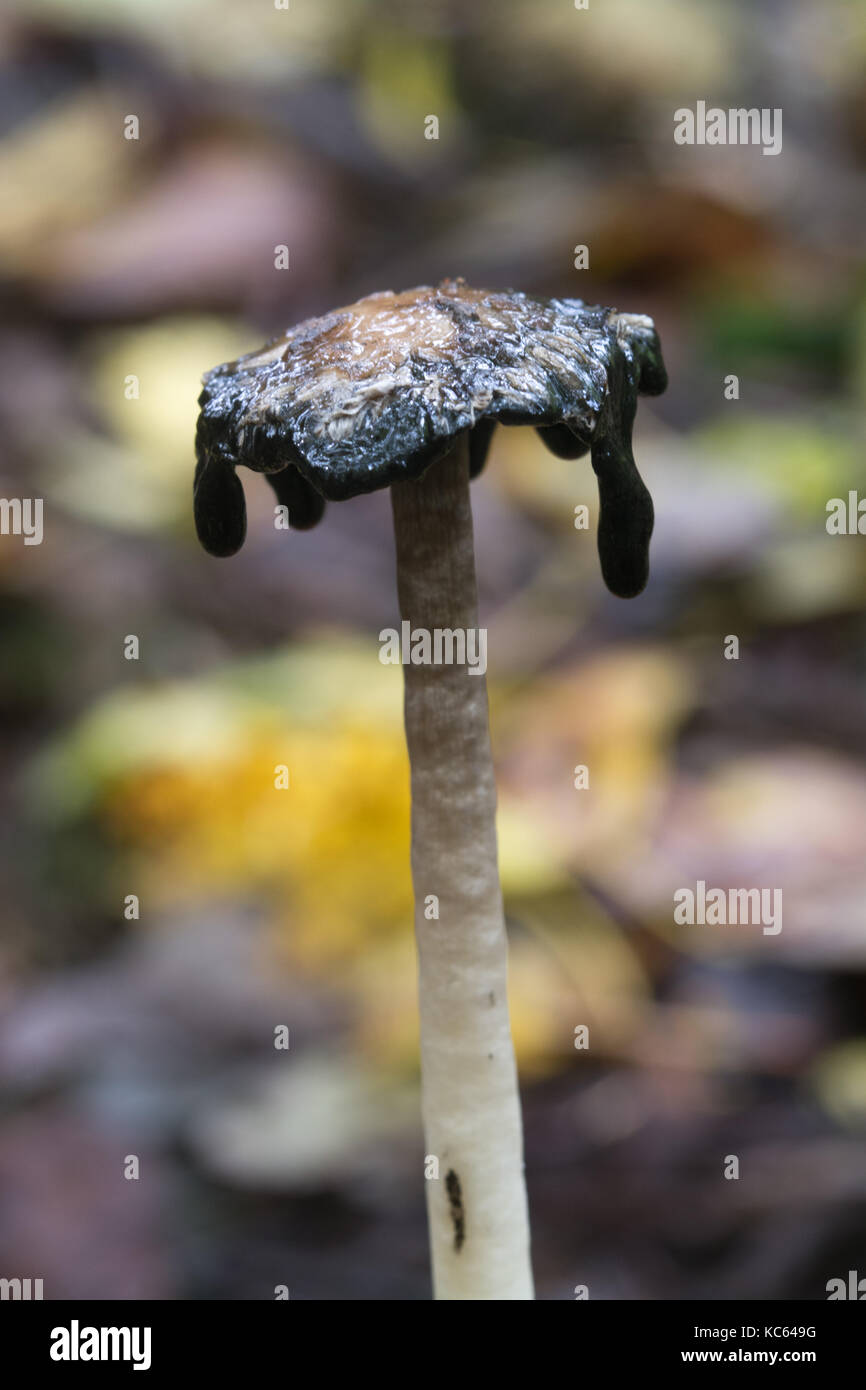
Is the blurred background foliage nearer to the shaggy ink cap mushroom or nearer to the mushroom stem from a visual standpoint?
the mushroom stem

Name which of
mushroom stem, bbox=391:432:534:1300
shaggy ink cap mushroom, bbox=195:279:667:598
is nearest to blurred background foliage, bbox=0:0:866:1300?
mushroom stem, bbox=391:432:534:1300

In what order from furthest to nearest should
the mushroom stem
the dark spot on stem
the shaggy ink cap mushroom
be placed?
1. the dark spot on stem
2. the mushroom stem
3. the shaggy ink cap mushroom

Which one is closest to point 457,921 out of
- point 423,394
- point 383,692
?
point 423,394

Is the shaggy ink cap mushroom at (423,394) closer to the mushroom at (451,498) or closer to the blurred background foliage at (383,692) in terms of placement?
the mushroom at (451,498)

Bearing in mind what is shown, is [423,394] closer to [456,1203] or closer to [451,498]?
A: [451,498]

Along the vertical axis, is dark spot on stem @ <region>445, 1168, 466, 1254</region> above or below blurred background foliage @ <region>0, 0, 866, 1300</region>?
below

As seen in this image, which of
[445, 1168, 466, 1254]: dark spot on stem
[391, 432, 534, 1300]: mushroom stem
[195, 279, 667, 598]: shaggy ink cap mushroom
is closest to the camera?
[195, 279, 667, 598]: shaggy ink cap mushroom

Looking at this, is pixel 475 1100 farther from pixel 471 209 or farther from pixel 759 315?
pixel 471 209
